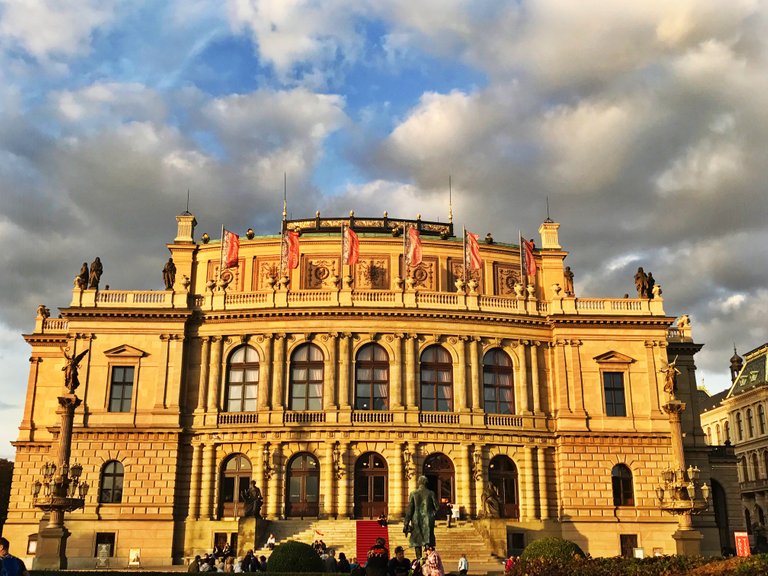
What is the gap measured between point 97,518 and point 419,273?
26.4m

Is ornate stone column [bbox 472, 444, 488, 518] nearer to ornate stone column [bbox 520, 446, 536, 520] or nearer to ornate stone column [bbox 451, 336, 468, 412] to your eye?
ornate stone column [bbox 451, 336, 468, 412]

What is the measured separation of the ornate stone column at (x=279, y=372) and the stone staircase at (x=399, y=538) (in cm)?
732

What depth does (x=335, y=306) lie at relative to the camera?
1994 inches

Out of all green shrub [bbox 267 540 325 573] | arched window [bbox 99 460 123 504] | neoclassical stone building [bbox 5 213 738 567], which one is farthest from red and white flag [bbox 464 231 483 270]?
green shrub [bbox 267 540 325 573]

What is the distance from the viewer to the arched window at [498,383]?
51281 mm

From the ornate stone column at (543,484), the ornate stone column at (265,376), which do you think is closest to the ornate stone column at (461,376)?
the ornate stone column at (543,484)

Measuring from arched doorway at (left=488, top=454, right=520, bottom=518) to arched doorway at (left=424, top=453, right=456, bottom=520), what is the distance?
102 inches

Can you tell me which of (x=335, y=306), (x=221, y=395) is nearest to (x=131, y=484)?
(x=221, y=395)

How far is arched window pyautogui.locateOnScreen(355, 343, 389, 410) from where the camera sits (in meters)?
50.0

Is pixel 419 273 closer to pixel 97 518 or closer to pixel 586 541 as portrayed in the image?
pixel 586 541

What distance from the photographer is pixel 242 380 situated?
50875mm

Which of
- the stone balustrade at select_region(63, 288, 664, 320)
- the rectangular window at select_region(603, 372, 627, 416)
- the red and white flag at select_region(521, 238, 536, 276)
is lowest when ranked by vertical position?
the rectangular window at select_region(603, 372, 627, 416)

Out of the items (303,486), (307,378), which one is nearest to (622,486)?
(303,486)

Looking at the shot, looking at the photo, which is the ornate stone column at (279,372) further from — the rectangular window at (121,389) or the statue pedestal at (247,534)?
the rectangular window at (121,389)
